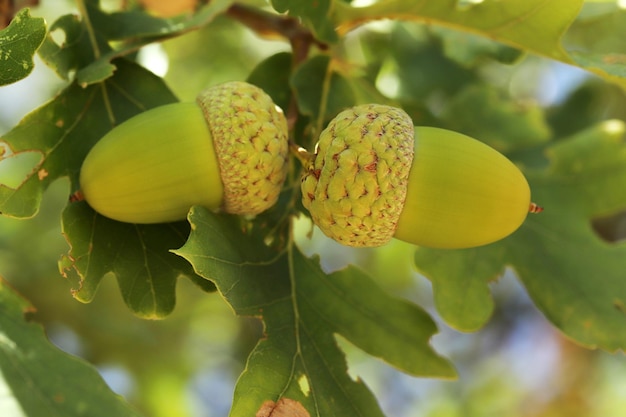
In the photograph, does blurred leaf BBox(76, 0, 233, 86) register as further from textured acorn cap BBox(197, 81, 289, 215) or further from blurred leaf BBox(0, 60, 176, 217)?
textured acorn cap BBox(197, 81, 289, 215)

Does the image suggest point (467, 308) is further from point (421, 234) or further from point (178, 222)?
point (178, 222)

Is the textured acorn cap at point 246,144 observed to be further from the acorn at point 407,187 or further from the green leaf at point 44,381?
the green leaf at point 44,381

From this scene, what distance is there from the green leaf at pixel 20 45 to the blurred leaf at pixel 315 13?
44 centimetres

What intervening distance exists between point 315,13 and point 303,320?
62 centimetres

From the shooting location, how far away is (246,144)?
122 centimetres

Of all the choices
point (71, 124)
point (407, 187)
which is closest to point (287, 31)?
point (71, 124)

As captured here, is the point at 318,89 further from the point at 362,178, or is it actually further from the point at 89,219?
the point at 89,219

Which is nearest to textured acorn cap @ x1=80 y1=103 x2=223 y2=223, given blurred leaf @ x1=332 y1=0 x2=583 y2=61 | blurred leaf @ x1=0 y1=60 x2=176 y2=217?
blurred leaf @ x1=0 y1=60 x2=176 y2=217

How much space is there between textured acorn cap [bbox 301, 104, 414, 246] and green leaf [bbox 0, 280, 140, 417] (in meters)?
0.45

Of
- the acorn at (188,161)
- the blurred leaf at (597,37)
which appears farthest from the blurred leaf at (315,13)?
the blurred leaf at (597,37)

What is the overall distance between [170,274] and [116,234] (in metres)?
0.12

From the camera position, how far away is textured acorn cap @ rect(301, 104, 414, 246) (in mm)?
1164

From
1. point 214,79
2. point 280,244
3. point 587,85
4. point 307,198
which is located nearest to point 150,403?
point 214,79

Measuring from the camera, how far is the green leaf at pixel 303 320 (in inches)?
45.3
